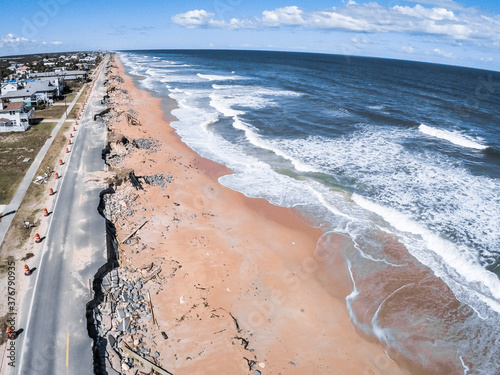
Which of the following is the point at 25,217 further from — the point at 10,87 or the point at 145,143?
the point at 10,87

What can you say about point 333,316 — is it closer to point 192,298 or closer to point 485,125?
point 192,298

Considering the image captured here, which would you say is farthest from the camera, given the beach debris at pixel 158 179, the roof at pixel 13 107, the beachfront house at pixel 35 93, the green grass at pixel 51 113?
the beachfront house at pixel 35 93

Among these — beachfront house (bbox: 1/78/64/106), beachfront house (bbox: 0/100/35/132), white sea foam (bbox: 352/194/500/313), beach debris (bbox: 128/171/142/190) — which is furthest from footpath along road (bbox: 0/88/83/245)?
white sea foam (bbox: 352/194/500/313)

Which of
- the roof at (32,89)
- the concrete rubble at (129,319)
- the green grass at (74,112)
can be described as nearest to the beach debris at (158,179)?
the concrete rubble at (129,319)

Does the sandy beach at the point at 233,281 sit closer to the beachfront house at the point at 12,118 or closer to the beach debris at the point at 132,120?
the beach debris at the point at 132,120

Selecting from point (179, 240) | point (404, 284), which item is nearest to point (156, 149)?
point (179, 240)

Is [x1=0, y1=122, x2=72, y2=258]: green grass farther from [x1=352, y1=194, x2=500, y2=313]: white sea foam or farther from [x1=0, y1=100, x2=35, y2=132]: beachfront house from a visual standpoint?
[x1=352, y1=194, x2=500, y2=313]: white sea foam

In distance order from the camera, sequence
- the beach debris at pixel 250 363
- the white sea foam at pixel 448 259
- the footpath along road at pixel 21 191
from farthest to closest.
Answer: the footpath along road at pixel 21 191 → the white sea foam at pixel 448 259 → the beach debris at pixel 250 363

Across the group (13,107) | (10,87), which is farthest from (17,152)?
(10,87)
